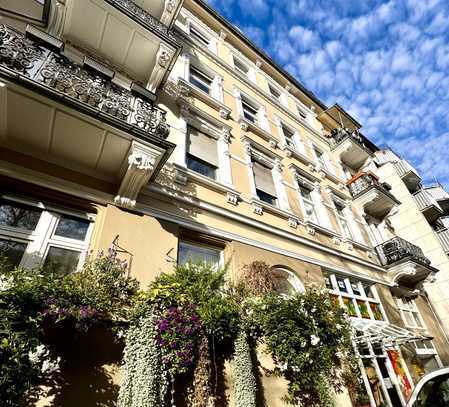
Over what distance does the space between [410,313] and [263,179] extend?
367 inches

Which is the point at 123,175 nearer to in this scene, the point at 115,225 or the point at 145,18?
the point at 115,225

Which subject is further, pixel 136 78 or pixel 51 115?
pixel 136 78

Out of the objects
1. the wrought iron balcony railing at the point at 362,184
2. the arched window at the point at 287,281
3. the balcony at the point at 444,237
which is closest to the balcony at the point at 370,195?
the wrought iron balcony railing at the point at 362,184

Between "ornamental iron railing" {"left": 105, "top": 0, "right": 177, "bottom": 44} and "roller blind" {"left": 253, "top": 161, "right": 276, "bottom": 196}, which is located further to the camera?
"roller blind" {"left": 253, "top": 161, "right": 276, "bottom": 196}

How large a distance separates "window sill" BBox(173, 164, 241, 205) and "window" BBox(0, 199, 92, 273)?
249cm

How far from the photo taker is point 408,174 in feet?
59.4

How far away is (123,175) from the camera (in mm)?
5211

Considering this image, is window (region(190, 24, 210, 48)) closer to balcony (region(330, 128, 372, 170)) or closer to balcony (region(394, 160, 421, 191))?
balcony (region(330, 128, 372, 170))

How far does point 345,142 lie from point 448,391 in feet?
44.9

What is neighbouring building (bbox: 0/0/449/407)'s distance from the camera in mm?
4453

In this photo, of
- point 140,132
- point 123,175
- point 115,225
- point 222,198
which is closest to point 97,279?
point 115,225

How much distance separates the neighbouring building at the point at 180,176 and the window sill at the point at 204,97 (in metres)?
0.06

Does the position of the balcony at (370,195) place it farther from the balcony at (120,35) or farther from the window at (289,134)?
the balcony at (120,35)

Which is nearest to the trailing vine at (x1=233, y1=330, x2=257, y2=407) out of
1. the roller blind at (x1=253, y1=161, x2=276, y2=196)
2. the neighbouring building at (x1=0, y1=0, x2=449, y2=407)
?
the neighbouring building at (x1=0, y1=0, x2=449, y2=407)
